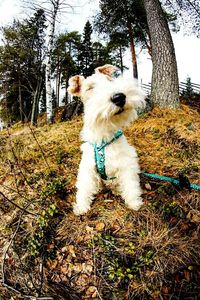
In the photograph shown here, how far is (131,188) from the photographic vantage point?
8.73 feet

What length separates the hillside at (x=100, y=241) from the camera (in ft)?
6.99

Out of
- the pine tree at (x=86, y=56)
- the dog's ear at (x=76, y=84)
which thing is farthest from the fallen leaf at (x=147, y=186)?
the pine tree at (x=86, y=56)

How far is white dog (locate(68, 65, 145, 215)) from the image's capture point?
7.64 ft

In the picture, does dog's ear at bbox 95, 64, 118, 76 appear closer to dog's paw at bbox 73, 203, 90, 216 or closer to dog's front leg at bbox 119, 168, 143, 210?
dog's front leg at bbox 119, 168, 143, 210

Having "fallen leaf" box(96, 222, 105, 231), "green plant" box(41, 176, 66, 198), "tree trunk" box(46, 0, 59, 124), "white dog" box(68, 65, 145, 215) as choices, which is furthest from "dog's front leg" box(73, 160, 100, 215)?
"tree trunk" box(46, 0, 59, 124)

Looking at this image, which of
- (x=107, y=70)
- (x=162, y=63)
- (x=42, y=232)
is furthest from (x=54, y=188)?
(x=162, y=63)

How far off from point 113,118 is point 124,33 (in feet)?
55.5

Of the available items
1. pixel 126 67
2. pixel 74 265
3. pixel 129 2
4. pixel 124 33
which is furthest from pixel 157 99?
pixel 126 67

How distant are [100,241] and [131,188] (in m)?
0.64

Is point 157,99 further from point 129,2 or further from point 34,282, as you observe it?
point 129,2

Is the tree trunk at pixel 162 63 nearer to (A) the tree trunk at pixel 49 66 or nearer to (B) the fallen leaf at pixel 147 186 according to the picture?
(B) the fallen leaf at pixel 147 186

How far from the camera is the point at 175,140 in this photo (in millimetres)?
4160

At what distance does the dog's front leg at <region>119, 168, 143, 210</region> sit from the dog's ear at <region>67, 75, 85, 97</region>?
105 centimetres

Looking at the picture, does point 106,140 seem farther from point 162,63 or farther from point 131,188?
point 162,63
